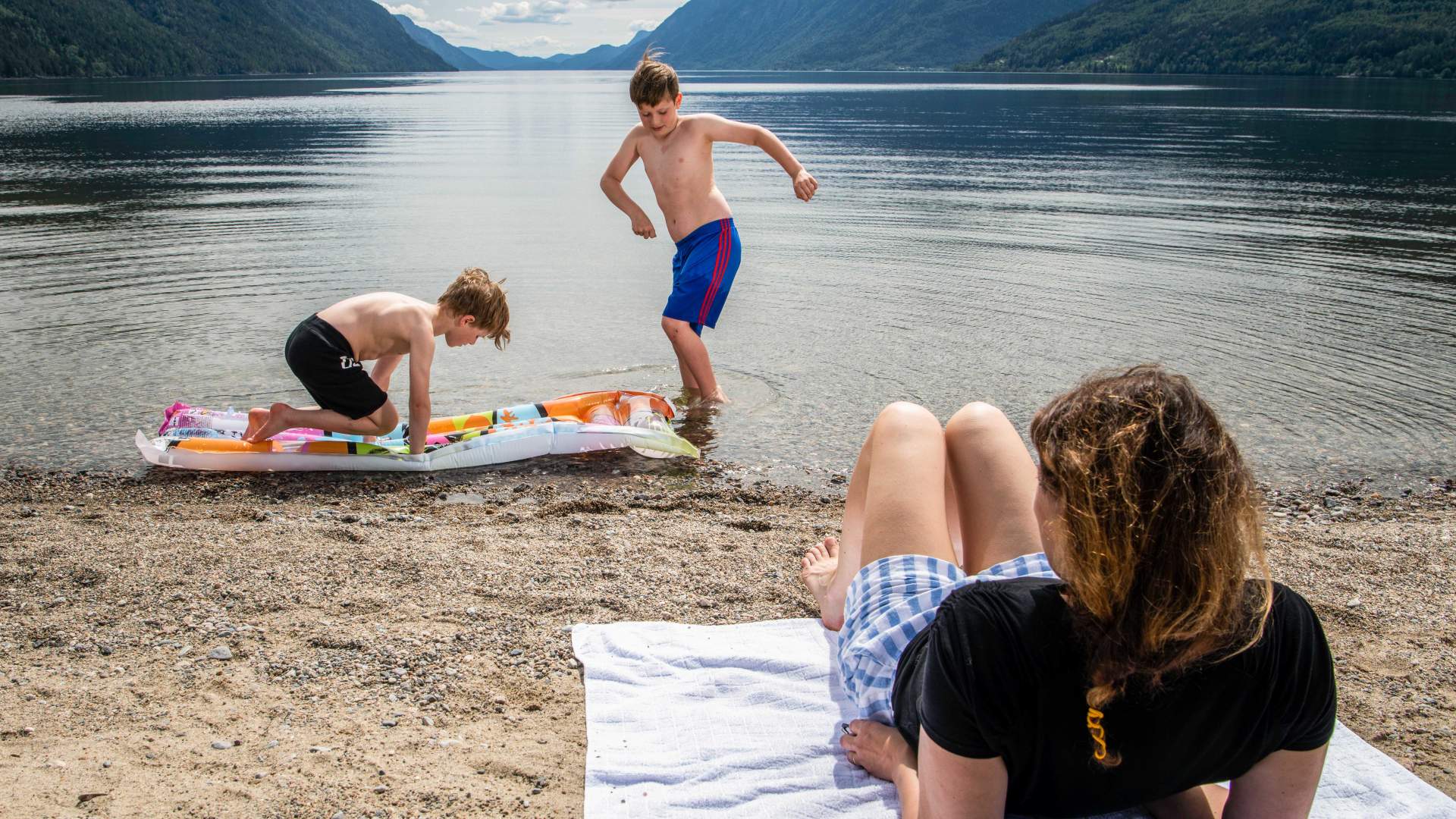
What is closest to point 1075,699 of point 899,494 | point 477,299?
point 899,494

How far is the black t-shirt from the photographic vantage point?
79.4 inches

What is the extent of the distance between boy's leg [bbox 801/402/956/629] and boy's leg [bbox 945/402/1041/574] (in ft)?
0.33

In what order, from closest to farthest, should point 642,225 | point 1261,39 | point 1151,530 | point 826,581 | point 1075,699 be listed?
point 1151,530, point 1075,699, point 826,581, point 642,225, point 1261,39

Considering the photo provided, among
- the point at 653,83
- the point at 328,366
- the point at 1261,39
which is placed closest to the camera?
the point at 328,366

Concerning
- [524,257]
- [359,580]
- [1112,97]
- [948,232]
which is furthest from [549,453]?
[1112,97]

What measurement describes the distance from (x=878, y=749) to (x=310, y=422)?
4.71m

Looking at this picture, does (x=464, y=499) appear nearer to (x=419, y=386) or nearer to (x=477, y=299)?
(x=419, y=386)

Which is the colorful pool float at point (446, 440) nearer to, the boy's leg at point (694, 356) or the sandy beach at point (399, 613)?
the sandy beach at point (399, 613)

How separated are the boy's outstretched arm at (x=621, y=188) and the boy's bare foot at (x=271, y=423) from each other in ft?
9.36

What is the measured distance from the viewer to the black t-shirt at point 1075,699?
2018 millimetres

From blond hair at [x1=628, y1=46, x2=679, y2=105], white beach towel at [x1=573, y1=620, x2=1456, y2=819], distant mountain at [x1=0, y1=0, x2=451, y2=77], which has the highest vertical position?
distant mountain at [x1=0, y1=0, x2=451, y2=77]

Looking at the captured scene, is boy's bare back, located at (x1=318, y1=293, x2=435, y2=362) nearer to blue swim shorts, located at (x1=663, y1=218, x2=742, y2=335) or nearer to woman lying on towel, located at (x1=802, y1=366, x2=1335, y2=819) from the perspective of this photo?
blue swim shorts, located at (x1=663, y1=218, x2=742, y2=335)

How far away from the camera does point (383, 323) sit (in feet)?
20.7

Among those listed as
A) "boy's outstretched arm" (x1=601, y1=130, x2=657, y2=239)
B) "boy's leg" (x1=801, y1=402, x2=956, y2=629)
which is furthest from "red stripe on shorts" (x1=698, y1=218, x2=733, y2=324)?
"boy's leg" (x1=801, y1=402, x2=956, y2=629)
